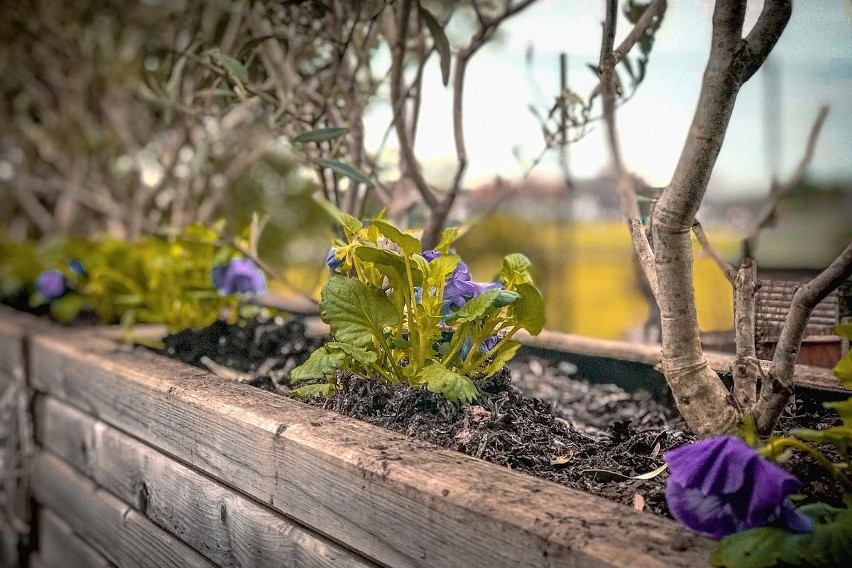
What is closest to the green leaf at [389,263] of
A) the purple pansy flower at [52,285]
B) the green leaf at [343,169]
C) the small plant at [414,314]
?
the small plant at [414,314]

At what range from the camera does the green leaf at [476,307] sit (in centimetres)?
74

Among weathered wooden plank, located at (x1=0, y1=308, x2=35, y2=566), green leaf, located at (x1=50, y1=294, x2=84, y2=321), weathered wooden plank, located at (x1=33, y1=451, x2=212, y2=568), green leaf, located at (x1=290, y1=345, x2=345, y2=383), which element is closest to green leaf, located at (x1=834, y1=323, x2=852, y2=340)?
green leaf, located at (x1=290, y1=345, x2=345, y2=383)

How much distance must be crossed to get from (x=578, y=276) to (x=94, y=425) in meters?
1.19

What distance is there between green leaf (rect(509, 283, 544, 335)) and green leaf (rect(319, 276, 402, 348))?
14 cm

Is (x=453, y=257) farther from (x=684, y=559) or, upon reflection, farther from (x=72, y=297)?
(x=72, y=297)

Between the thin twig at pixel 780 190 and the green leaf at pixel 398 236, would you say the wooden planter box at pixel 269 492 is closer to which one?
the green leaf at pixel 398 236

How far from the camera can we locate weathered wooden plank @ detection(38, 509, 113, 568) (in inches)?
50.2

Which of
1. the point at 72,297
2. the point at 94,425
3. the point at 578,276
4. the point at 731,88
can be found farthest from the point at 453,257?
the point at 72,297

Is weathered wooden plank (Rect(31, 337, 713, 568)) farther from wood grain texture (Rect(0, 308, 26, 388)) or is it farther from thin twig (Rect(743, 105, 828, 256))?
wood grain texture (Rect(0, 308, 26, 388))

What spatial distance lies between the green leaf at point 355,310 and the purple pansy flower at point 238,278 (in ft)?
1.99

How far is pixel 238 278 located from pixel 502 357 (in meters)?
0.70

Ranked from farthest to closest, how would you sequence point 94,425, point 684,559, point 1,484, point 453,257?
point 1,484, point 94,425, point 453,257, point 684,559

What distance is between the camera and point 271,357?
1243mm

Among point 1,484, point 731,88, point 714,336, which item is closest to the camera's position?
point 731,88
